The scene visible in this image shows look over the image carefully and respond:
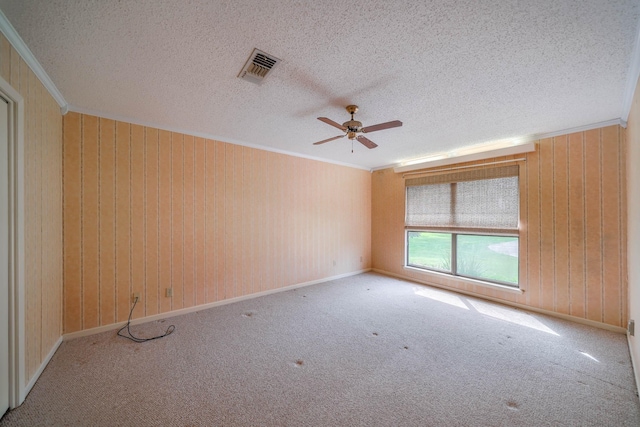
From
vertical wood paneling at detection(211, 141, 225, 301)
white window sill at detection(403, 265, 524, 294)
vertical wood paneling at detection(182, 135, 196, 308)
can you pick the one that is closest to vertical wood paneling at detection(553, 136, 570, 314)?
white window sill at detection(403, 265, 524, 294)

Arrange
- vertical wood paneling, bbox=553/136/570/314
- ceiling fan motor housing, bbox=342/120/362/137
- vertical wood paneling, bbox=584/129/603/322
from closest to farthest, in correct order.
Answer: ceiling fan motor housing, bbox=342/120/362/137 → vertical wood paneling, bbox=584/129/603/322 → vertical wood paneling, bbox=553/136/570/314

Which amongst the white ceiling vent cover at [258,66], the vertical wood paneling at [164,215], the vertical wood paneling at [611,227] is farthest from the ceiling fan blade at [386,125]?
the vertical wood paneling at [611,227]

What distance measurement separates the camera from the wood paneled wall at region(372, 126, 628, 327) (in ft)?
8.96

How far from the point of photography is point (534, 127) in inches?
118

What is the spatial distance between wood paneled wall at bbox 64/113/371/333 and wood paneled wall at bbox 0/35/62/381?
175 millimetres

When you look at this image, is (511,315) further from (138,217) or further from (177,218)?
(138,217)

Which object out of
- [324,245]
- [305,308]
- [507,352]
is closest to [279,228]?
[324,245]

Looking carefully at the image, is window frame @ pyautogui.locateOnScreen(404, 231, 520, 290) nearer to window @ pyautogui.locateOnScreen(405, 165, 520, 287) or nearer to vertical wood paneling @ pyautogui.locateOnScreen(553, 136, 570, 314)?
window @ pyautogui.locateOnScreen(405, 165, 520, 287)

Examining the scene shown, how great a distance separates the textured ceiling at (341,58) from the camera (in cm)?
135

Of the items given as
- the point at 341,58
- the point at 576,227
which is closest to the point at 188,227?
the point at 341,58

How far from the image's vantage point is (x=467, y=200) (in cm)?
401

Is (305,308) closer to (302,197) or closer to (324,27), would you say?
(302,197)

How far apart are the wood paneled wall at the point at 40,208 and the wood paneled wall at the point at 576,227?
5.31 m

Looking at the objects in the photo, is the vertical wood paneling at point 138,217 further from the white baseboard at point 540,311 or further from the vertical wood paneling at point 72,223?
the white baseboard at point 540,311
